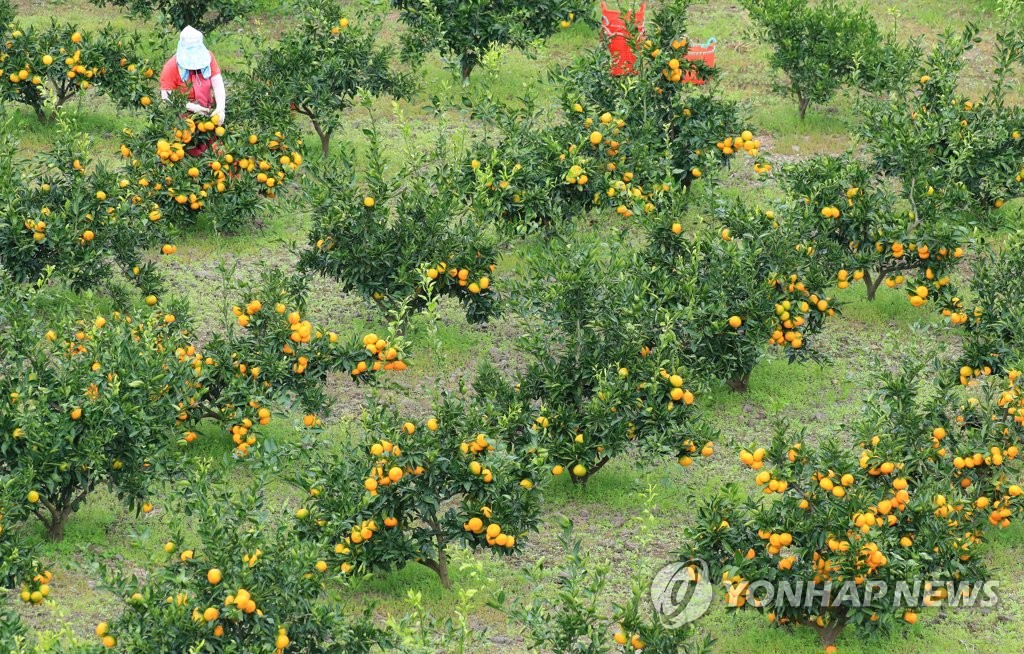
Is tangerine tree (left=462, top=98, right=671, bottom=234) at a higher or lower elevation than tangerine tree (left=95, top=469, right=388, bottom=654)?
higher

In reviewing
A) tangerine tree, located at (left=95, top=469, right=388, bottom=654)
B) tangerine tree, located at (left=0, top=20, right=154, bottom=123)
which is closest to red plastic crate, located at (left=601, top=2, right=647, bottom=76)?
tangerine tree, located at (left=0, top=20, right=154, bottom=123)

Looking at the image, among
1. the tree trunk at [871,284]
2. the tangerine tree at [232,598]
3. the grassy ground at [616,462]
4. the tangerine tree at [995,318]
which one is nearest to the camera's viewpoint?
the tangerine tree at [232,598]

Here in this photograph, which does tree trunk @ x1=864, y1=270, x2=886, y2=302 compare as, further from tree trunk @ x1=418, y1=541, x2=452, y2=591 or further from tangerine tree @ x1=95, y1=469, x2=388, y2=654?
tangerine tree @ x1=95, y1=469, x2=388, y2=654

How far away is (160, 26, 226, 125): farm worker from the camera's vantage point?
1472cm

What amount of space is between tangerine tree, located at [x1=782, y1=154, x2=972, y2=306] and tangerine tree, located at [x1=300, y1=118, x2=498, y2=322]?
2.73 metres

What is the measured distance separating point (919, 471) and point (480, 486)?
2.97m

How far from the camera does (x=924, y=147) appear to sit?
A: 14.1 meters

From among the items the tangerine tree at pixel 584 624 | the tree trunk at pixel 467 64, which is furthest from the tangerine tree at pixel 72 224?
the tangerine tree at pixel 584 624

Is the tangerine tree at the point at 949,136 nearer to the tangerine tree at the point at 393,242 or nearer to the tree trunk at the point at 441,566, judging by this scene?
the tangerine tree at the point at 393,242

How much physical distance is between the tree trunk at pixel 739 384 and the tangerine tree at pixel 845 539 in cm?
239

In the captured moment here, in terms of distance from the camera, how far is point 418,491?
10.1m

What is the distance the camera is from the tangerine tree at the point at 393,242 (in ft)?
41.3

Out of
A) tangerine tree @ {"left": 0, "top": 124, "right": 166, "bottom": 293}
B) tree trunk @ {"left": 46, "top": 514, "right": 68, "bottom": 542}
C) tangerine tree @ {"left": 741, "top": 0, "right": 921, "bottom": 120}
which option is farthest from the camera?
tangerine tree @ {"left": 741, "top": 0, "right": 921, "bottom": 120}

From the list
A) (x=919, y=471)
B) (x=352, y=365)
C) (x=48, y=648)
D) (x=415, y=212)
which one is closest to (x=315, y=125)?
(x=415, y=212)
